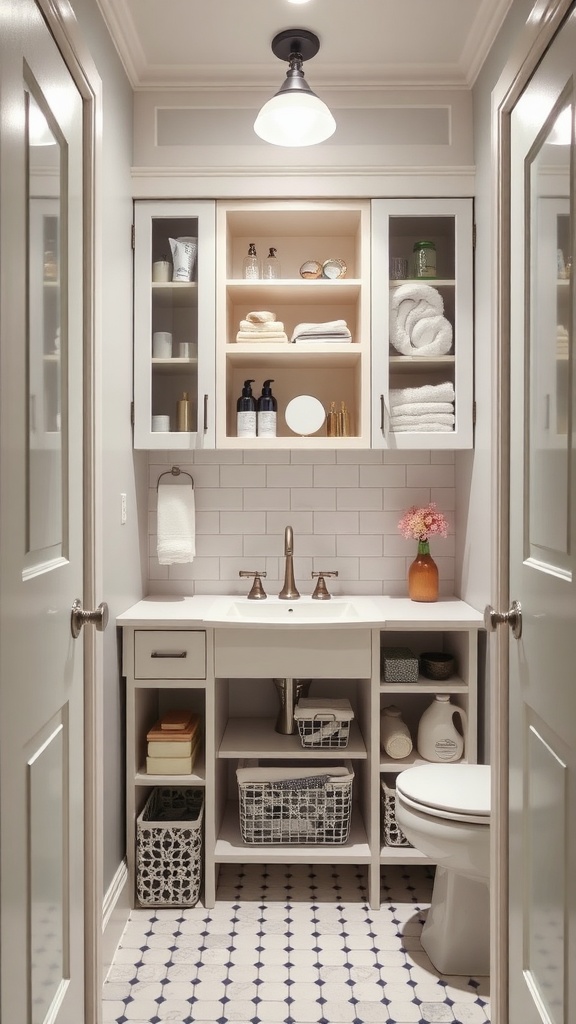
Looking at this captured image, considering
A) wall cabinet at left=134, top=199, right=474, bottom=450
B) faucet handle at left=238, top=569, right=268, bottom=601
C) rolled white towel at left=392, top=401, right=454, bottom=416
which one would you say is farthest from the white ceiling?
faucet handle at left=238, top=569, right=268, bottom=601

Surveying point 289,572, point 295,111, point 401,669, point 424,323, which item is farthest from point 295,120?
point 401,669

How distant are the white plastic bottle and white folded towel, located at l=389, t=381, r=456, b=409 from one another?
1072 mm

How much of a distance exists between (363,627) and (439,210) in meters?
1.44

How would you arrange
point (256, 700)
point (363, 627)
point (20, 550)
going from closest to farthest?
point (20, 550) → point (363, 627) → point (256, 700)

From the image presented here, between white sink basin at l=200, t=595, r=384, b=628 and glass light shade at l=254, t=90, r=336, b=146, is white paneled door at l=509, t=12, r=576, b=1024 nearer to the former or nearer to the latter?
glass light shade at l=254, t=90, r=336, b=146

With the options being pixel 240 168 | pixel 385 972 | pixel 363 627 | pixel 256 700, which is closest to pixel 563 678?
pixel 363 627

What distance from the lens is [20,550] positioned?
1.22m

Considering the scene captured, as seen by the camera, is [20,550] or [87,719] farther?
[87,719]

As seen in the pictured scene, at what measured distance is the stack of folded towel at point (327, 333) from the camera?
2.67m

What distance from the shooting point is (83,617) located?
158 centimetres

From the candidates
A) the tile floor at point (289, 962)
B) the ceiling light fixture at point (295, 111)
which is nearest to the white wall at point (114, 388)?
the tile floor at point (289, 962)

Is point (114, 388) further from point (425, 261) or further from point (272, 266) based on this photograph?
point (425, 261)

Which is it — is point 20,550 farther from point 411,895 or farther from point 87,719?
point 411,895

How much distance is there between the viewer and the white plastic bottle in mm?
2506
